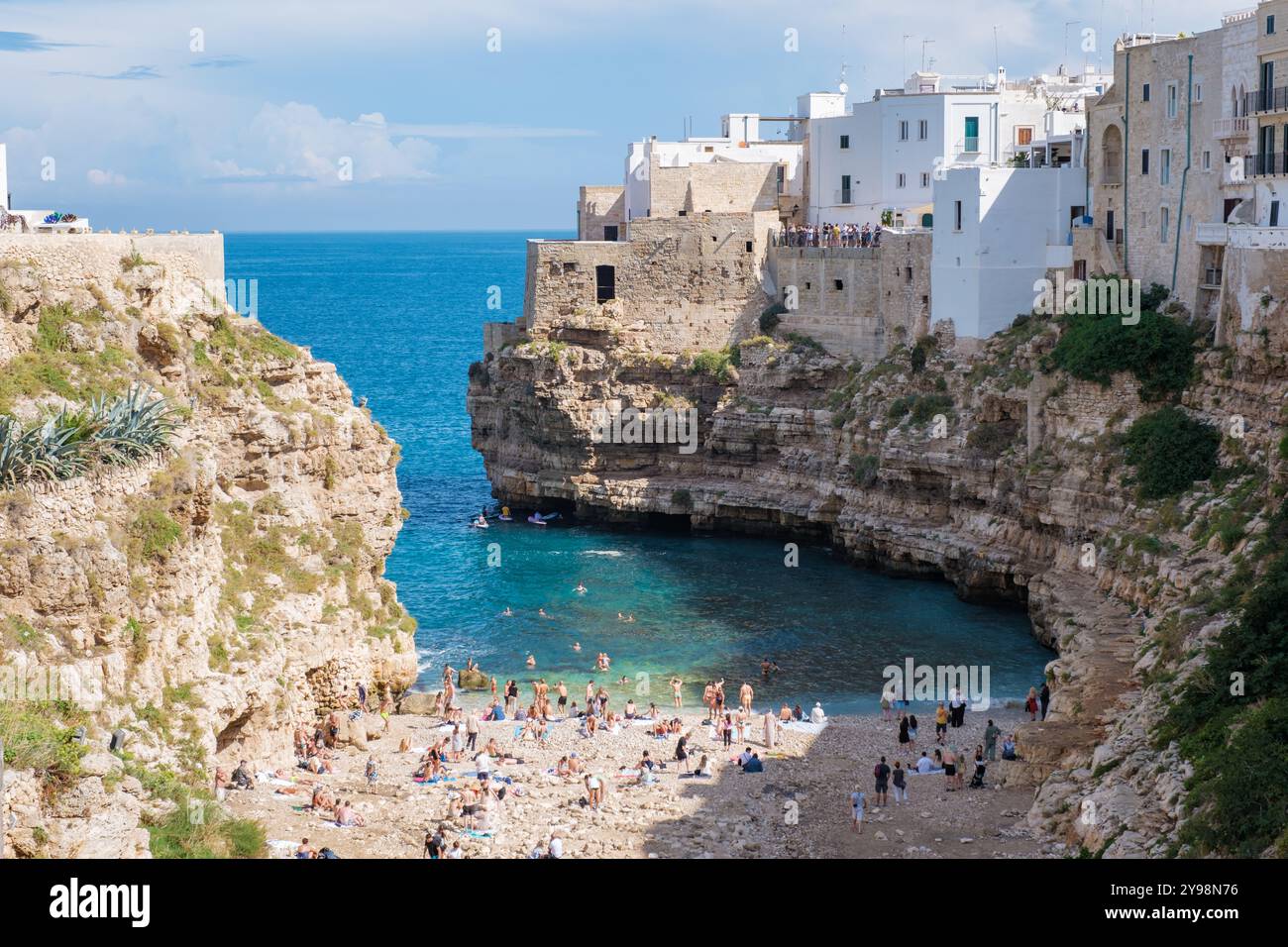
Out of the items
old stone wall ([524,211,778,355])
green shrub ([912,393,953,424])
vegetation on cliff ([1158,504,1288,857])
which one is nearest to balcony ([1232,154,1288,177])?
green shrub ([912,393,953,424])

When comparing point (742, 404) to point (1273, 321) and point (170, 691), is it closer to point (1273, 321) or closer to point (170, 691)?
point (1273, 321)

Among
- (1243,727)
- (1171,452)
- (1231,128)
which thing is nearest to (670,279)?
(1231,128)

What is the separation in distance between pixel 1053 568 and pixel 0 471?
26.6 metres

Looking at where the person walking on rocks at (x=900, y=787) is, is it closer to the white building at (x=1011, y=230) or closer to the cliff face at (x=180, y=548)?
the cliff face at (x=180, y=548)

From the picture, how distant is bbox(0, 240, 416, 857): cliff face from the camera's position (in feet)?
69.3

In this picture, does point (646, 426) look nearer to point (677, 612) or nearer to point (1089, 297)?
point (677, 612)

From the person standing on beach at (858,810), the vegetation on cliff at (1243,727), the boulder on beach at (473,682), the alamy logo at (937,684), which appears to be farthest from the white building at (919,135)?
the person standing on beach at (858,810)

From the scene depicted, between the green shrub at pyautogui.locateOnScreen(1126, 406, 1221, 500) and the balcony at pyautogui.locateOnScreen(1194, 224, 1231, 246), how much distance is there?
4182 mm

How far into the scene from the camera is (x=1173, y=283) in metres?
40.7

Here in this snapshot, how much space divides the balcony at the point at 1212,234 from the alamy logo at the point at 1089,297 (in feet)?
7.78

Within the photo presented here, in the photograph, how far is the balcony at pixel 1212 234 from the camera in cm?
3797

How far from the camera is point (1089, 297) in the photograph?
4231cm
